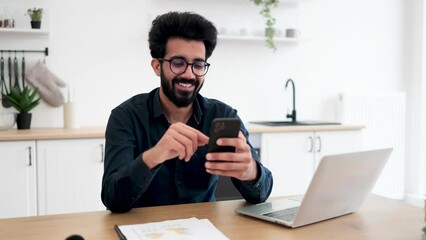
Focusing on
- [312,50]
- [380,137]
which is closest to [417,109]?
[380,137]

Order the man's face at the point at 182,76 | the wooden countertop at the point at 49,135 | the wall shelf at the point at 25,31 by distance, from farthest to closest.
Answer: the wall shelf at the point at 25,31 < the wooden countertop at the point at 49,135 < the man's face at the point at 182,76

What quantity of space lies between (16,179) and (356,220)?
6.91 feet

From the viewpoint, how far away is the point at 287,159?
340cm

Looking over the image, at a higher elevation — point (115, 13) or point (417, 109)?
point (115, 13)

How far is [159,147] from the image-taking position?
1332 millimetres

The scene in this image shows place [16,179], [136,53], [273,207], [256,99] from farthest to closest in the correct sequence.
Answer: [256,99]
[136,53]
[16,179]
[273,207]

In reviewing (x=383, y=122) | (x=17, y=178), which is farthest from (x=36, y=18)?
(x=383, y=122)

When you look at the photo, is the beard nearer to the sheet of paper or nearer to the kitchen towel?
the sheet of paper

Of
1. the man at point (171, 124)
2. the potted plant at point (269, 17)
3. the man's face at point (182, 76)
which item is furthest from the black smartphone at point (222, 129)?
the potted plant at point (269, 17)

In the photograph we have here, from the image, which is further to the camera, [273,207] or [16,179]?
[16,179]

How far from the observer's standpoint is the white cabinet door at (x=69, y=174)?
2799 millimetres

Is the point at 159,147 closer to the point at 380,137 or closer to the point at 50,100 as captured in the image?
the point at 50,100

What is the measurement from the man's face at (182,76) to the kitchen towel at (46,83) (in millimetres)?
1803

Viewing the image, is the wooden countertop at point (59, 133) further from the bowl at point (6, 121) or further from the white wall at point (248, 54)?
the white wall at point (248, 54)
